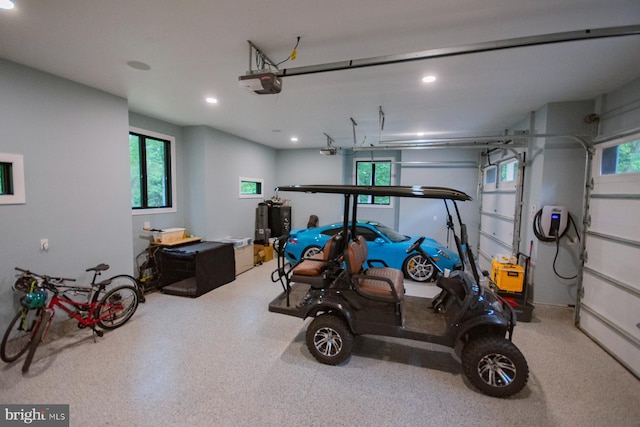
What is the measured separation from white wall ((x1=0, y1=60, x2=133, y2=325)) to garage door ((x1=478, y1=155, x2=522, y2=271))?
6010 mm

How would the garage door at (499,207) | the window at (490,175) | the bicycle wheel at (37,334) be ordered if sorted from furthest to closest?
the window at (490,175), the garage door at (499,207), the bicycle wheel at (37,334)

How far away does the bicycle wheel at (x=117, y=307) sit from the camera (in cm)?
309

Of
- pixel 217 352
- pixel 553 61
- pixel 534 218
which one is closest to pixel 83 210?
pixel 217 352

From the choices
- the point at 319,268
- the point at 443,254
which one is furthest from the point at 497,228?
the point at 319,268

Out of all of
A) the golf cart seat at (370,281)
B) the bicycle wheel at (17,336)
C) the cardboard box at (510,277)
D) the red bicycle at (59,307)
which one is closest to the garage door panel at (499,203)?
the cardboard box at (510,277)

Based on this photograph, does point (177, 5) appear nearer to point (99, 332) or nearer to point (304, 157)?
point (99, 332)

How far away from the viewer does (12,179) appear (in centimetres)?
273

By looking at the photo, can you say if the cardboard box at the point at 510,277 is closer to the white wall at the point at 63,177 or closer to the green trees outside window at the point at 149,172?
the white wall at the point at 63,177

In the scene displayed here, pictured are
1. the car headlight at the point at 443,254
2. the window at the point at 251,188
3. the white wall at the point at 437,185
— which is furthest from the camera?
the white wall at the point at 437,185

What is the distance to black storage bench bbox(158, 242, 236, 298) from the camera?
4316mm

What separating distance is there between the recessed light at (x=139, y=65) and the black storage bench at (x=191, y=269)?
8.68 feet

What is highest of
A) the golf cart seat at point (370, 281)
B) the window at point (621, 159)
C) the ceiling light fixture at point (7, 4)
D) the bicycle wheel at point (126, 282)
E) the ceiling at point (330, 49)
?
the ceiling at point (330, 49)

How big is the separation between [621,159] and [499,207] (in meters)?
2.39

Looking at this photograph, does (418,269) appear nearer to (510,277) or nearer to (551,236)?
(510,277)
